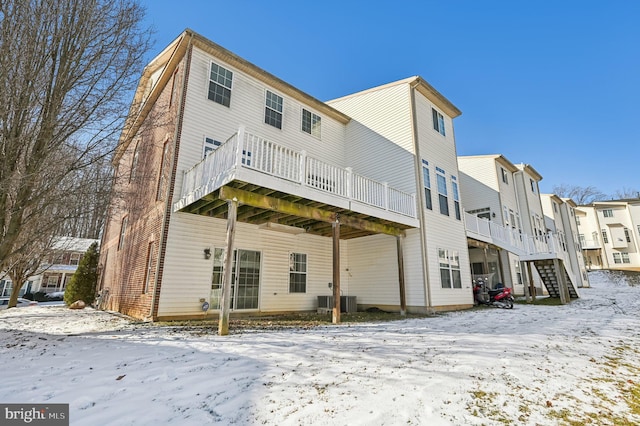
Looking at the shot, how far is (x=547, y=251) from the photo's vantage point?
1548 cm

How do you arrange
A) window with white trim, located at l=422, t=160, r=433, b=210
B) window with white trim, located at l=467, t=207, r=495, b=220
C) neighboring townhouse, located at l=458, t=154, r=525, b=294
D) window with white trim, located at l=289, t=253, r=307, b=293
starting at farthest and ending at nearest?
window with white trim, located at l=467, t=207, r=495, b=220, neighboring townhouse, located at l=458, t=154, r=525, b=294, window with white trim, located at l=422, t=160, r=433, b=210, window with white trim, located at l=289, t=253, r=307, b=293

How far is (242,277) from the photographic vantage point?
10.3 m

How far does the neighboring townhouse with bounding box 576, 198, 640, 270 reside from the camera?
4125 cm

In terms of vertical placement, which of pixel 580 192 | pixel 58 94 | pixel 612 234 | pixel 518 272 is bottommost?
pixel 518 272

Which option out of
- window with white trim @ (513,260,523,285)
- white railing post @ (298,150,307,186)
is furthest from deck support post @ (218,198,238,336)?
window with white trim @ (513,260,523,285)

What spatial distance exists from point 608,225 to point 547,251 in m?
39.7

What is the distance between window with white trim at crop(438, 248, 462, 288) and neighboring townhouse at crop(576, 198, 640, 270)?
43.2 meters

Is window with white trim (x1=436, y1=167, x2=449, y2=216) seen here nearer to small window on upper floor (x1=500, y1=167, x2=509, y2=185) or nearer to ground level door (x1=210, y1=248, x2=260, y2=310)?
ground level door (x1=210, y1=248, x2=260, y2=310)

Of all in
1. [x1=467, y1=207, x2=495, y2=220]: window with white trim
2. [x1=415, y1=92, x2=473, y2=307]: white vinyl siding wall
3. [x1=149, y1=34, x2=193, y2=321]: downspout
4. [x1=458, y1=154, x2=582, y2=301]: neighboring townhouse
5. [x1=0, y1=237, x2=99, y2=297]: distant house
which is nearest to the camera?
[x1=149, y1=34, x2=193, y2=321]: downspout

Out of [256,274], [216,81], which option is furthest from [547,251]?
[216,81]

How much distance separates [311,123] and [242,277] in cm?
739

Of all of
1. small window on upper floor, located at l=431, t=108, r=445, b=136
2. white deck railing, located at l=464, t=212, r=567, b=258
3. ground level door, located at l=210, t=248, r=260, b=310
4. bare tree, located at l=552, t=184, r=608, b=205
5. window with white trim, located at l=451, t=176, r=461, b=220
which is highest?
bare tree, located at l=552, t=184, r=608, b=205

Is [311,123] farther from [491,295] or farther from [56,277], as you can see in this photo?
[56,277]

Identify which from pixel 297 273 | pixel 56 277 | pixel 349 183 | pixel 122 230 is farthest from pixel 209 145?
pixel 56 277
